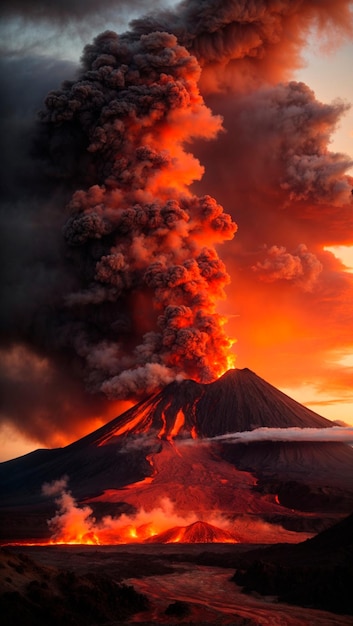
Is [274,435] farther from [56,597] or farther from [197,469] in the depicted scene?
[56,597]

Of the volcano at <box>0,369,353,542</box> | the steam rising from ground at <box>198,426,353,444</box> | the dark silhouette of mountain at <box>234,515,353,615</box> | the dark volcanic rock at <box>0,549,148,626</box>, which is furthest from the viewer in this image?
the steam rising from ground at <box>198,426,353,444</box>

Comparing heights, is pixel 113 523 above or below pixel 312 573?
above

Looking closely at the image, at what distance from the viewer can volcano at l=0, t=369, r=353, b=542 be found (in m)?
69.8

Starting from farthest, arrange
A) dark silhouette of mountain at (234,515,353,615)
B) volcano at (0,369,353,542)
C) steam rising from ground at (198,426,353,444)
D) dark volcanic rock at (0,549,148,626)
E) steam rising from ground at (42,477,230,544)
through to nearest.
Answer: steam rising from ground at (198,426,353,444)
volcano at (0,369,353,542)
steam rising from ground at (42,477,230,544)
dark silhouette of mountain at (234,515,353,615)
dark volcanic rock at (0,549,148,626)

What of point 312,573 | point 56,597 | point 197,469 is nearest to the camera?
point 56,597

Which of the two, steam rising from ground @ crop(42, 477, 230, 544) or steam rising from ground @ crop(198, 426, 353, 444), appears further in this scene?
steam rising from ground @ crop(198, 426, 353, 444)

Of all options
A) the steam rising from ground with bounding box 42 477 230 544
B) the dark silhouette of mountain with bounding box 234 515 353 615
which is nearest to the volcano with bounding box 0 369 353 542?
the steam rising from ground with bounding box 42 477 230 544

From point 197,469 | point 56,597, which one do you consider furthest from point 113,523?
point 56,597

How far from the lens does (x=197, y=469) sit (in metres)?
81.8

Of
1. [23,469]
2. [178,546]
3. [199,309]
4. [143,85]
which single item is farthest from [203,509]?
[143,85]

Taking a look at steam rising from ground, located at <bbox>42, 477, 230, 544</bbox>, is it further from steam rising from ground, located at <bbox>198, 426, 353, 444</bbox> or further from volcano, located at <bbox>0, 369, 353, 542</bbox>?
steam rising from ground, located at <bbox>198, 426, 353, 444</bbox>

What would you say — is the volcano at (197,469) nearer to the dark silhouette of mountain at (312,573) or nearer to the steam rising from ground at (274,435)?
the steam rising from ground at (274,435)

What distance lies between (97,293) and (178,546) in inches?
1421

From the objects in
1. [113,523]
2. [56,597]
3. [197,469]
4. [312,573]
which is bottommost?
[312,573]
